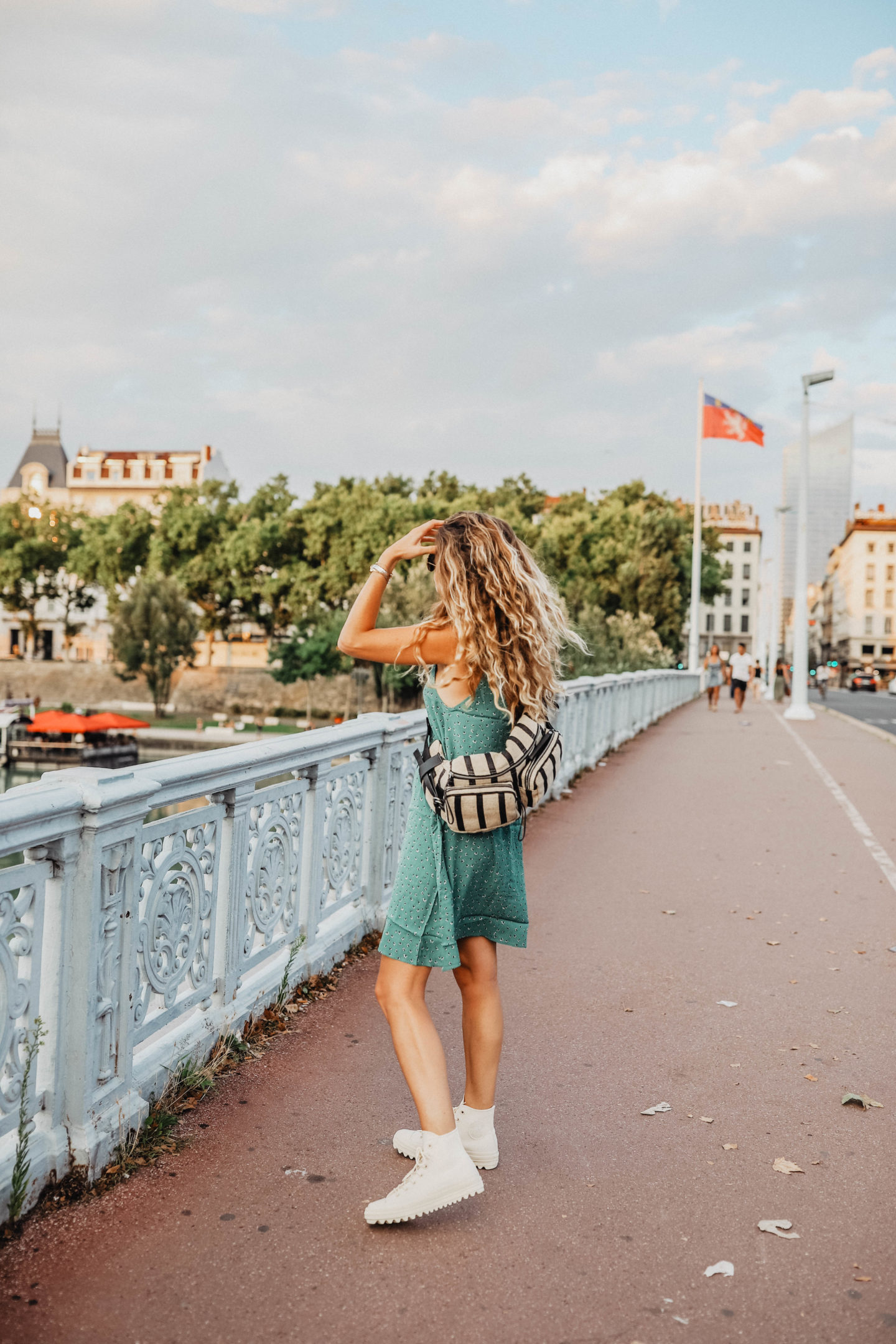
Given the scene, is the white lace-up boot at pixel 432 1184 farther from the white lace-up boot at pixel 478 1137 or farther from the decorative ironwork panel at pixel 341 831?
the decorative ironwork panel at pixel 341 831

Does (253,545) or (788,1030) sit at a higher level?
(253,545)

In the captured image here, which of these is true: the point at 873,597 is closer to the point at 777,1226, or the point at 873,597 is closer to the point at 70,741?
the point at 70,741

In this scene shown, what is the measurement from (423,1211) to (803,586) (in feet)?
82.8

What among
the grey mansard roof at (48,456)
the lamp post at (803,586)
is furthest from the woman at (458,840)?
the grey mansard roof at (48,456)

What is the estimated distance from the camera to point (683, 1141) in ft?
11.7

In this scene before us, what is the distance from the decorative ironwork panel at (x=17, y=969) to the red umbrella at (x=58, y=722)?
4443 centimetres

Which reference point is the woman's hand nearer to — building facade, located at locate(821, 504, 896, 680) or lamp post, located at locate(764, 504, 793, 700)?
lamp post, located at locate(764, 504, 793, 700)

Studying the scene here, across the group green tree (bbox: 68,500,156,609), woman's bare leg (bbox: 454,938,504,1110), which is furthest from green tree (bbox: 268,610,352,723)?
woman's bare leg (bbox: 454,938,504,1110)

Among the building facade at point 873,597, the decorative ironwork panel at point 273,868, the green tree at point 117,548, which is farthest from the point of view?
the building facade at point 873,597

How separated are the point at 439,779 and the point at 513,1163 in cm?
127

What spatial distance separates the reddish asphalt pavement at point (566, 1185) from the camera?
2.57 metres

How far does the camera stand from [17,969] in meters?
2.83

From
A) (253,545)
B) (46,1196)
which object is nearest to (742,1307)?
(46,1196)

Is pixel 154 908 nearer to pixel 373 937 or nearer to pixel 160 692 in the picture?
pixel 373 937
